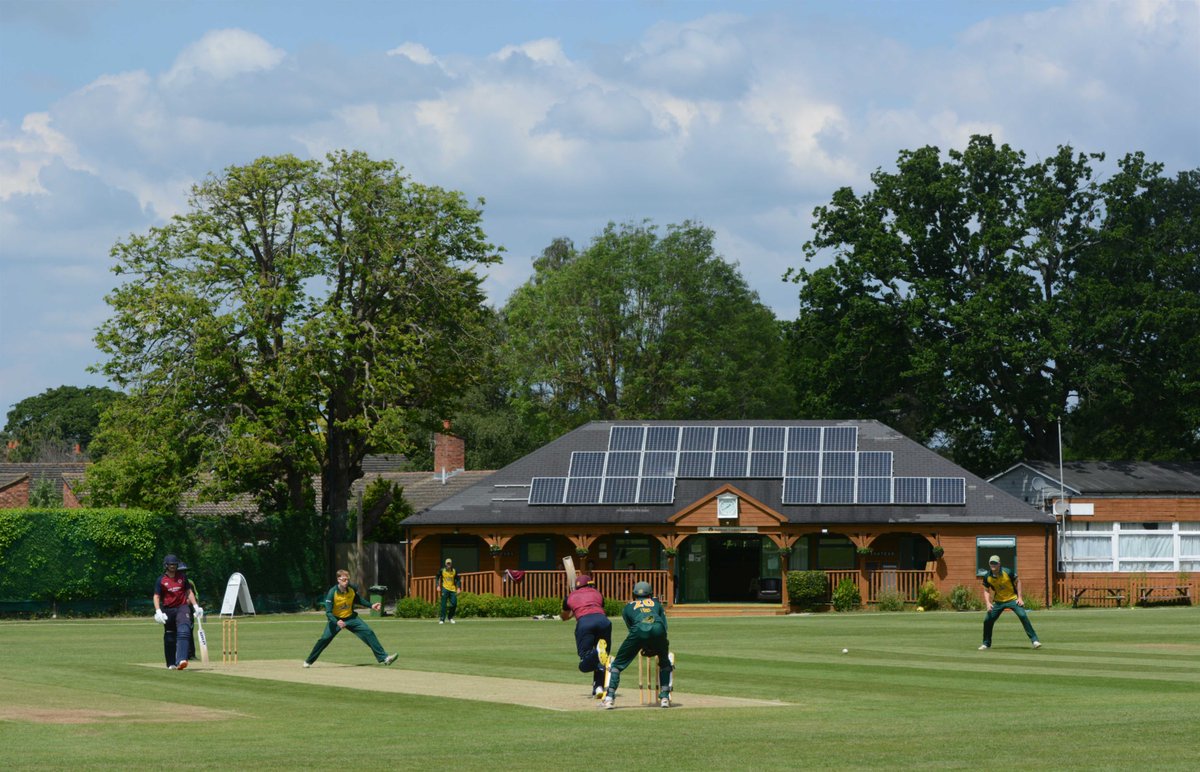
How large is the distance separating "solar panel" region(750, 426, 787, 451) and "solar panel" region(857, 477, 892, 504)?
3186mm

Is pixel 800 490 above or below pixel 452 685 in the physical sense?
above

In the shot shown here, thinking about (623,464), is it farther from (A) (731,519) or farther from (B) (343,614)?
(B) (343,614)

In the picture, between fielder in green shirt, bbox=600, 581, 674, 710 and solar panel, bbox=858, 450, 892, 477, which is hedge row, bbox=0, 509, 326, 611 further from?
fielder in green shirt, bbox=600, 581, 674, 710

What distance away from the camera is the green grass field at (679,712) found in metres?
13.5

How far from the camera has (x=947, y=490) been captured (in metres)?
47.9

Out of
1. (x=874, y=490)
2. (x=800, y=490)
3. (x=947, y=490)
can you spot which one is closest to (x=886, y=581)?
(x=874, y=490)

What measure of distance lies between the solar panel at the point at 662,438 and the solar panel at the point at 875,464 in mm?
5751

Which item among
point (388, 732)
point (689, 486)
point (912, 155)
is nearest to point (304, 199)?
point (689, 486)

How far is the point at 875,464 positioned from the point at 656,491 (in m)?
6.67

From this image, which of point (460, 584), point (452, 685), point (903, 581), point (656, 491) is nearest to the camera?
point (452, 685)

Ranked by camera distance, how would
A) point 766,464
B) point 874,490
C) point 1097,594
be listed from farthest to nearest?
1. point 766,464
2. point 1097,594
3. point 874,490

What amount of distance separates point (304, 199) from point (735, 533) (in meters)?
17.4

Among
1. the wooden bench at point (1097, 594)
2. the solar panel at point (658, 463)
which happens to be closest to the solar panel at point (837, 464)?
the solar panel at point (658, 463)

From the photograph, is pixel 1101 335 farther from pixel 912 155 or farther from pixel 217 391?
pixel 217 391
